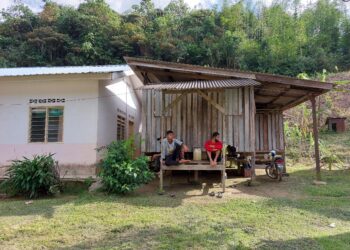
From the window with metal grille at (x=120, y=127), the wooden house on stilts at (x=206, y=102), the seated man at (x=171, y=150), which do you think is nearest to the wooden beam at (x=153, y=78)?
the wooden house on stilts at (x=206, y=102)

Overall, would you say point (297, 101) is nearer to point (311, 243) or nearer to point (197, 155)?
point (197, 155)

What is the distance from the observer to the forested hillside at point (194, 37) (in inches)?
1162

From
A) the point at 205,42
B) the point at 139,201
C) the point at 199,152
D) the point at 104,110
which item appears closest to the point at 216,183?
the point at 199,152

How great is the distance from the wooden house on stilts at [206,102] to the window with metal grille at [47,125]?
247cm

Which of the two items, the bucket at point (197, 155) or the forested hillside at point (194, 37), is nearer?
the bucket at point (197, 155)

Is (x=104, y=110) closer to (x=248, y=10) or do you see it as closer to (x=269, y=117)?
(x=269, y=117)

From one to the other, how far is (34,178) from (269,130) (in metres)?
8.27

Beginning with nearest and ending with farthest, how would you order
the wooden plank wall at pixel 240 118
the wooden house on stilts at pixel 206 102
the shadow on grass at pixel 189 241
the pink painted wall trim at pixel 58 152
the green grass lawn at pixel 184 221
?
the shadow on grass at pixel 189 241 < the green grass lawn at pixel 184 221 < the wooden house on stilts at pixel 206 102 < the wooden plank wall at pixel 240 118 < the pink painted wall trim at pixel 58 152

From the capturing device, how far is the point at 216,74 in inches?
358

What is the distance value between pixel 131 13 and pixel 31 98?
2773 cm

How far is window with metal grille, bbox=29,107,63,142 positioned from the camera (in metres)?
9.76

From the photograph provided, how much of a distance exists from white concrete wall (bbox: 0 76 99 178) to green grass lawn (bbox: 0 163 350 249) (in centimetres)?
162

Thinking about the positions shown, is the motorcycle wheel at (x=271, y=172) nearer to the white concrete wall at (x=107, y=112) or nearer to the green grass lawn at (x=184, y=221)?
the green grass lawn at (x=184, y=221)

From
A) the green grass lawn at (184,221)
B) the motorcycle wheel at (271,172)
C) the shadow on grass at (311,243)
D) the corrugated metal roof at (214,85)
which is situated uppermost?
the corrugated metal roof at (214,85)
